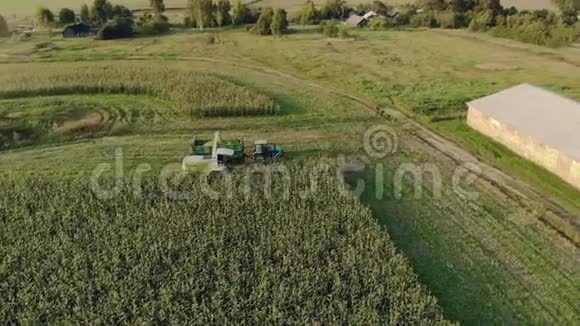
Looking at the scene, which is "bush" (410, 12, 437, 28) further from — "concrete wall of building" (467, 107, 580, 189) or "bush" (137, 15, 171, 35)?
"concrete wall of building" (467, 107, 580, 189)

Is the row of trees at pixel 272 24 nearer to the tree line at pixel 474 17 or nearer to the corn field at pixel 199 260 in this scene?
the tree line at pixel 474 17

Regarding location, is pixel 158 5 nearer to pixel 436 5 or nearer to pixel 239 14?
pixel 239 14

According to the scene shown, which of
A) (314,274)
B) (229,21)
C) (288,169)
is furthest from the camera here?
(229,21)

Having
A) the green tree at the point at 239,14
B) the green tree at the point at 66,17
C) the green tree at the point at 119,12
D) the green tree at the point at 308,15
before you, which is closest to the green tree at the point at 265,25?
the green tree at the point at 239,14

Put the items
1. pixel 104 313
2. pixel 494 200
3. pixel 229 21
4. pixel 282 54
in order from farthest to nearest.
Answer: pixel 229 21, pixel 282 54, pixel 494 200, pixel 104 313

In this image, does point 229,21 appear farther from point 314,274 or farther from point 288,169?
point 314,274

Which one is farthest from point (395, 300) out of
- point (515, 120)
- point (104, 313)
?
point (515, 120)
